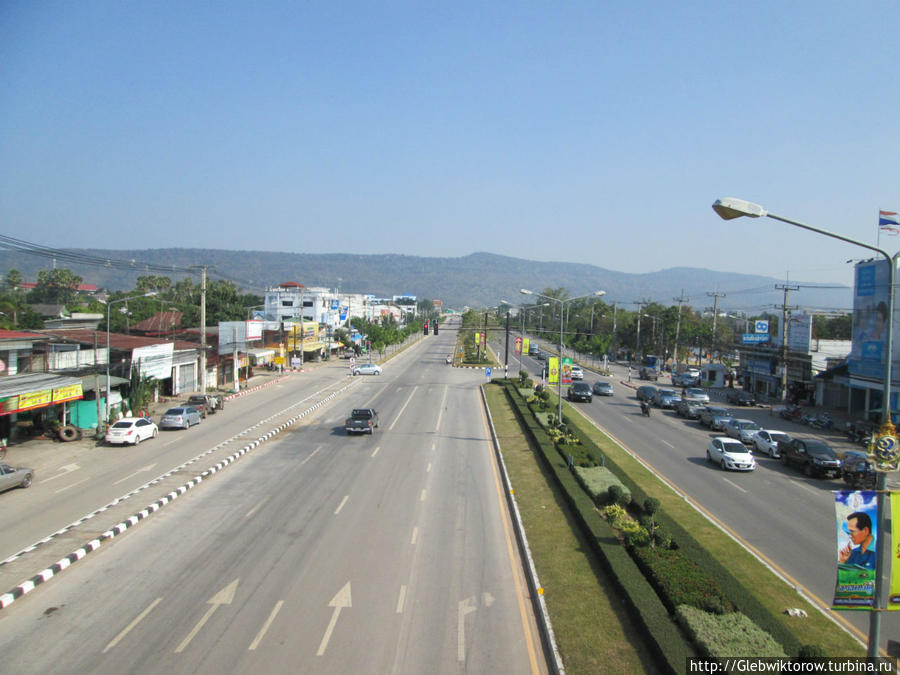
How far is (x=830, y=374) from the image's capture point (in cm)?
5022

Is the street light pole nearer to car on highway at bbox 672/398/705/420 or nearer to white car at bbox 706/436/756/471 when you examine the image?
white car at bbox 706/436/756/471

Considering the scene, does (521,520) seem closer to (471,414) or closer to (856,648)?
(856,648)

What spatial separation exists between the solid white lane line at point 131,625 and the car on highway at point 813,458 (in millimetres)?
24654

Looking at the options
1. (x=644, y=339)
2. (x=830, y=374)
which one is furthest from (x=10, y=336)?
(x=644, y=339)

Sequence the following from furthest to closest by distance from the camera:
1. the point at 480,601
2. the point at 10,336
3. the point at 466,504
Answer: the point at 10,336, the point at 466,504, the point at 480,601

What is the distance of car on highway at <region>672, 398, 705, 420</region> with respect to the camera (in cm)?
4206

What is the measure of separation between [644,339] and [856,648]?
298 feet

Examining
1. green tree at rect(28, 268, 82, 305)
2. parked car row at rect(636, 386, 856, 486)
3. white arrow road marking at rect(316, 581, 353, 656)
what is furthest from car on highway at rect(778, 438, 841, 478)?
green tree at rect(28, 268, 82, 305)

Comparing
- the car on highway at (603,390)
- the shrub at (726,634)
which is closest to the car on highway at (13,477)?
the shrub at (726,634)

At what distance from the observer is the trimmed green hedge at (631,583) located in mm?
10391

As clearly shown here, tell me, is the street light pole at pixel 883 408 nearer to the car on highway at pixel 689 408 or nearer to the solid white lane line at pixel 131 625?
the solid white lane line at pixel 131 625

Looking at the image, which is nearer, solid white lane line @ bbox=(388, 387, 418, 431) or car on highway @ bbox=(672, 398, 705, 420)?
solid white lane line @ bbox=(388, 387, 418, 431)

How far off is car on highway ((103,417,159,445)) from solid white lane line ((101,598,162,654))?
2016 centimetres

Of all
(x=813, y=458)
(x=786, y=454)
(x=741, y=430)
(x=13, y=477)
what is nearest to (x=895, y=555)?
(x=813, y=458)
